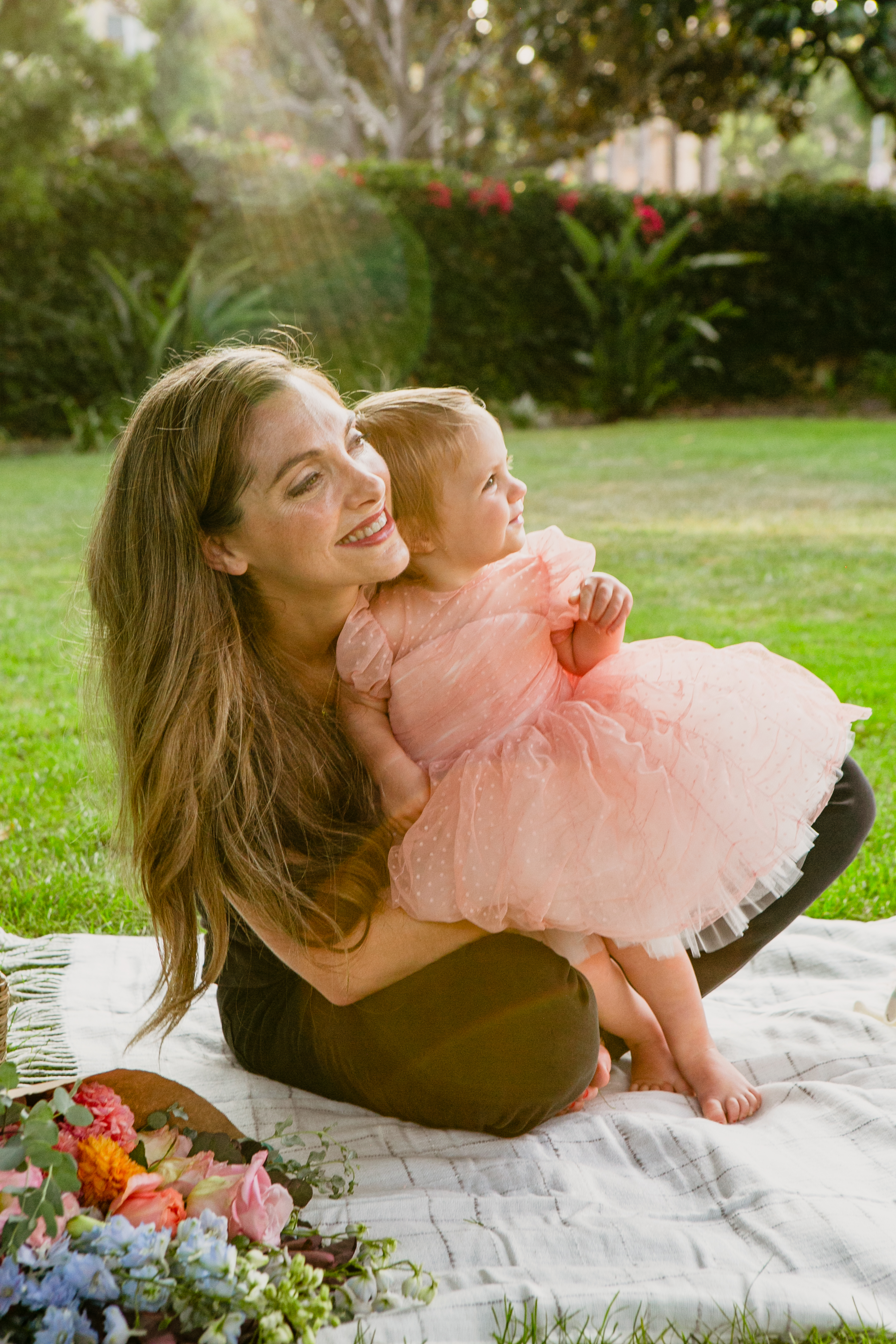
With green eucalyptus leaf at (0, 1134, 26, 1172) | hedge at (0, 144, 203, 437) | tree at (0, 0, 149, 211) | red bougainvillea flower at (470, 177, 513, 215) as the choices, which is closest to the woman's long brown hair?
green eucalyptus leaf at (0, 1134, 26, 1172)

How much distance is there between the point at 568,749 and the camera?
1942 millimetres

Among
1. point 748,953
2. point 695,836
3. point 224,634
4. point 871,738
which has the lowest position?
point 871,738

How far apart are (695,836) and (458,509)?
681mm

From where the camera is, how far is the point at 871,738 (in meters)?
3.84

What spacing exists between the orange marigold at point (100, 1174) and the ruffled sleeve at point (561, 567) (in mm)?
1120

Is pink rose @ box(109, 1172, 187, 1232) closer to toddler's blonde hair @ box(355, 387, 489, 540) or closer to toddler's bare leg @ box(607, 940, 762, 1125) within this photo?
toddler's bare leg @ box(607, 940, 762, 1125)

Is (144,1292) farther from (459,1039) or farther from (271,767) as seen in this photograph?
(271,767)

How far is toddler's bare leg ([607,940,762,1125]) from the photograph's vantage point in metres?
2.00

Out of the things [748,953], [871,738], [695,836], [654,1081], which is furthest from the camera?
[871,738]

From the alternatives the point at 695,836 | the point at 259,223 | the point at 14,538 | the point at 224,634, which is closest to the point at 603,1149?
the point at 695,836

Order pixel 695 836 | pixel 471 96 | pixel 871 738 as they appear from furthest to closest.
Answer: pixel 471 96
pixel 871 738
pixel 695 836

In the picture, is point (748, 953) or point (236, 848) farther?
point (748, 953)

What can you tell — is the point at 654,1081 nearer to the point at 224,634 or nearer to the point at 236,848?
the point at 236,848

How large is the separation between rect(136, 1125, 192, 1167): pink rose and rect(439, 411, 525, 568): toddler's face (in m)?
1.04
